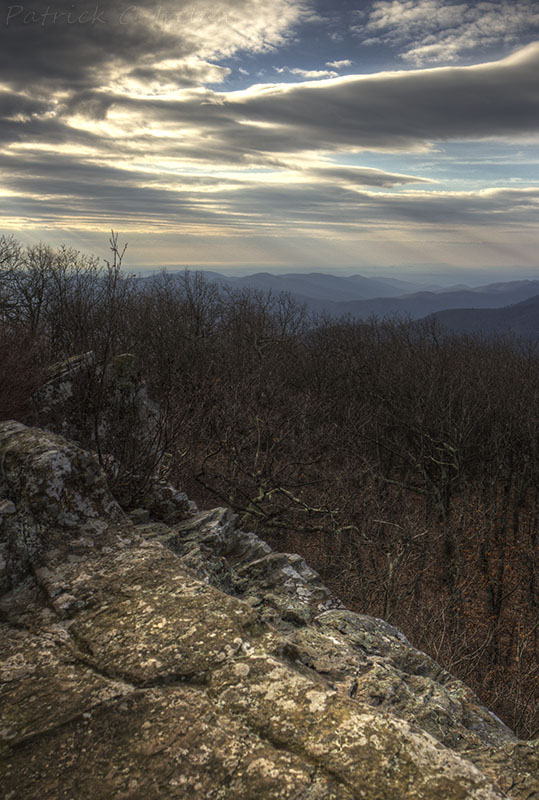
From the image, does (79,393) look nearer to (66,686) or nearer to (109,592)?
(109,592)

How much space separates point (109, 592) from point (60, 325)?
3416 centimetres

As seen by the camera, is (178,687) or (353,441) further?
(353,441)

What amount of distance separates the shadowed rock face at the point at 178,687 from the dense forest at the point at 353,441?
334 cm

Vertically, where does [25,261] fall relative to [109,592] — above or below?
above

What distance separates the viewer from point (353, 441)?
3612 cm

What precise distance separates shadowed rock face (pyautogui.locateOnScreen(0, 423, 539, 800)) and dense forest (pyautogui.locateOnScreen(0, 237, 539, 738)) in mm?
3338

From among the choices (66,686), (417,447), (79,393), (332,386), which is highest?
(79,393)

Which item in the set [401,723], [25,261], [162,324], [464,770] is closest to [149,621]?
[401,723]

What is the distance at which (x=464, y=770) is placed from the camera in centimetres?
280

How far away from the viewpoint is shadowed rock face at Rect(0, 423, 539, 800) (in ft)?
9.09

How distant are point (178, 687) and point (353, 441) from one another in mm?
33429

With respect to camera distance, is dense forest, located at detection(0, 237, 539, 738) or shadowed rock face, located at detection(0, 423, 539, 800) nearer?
shadowed rock face, located at detection(0, 423, 539, 800)

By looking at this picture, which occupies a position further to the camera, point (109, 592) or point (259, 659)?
point (109, 592)

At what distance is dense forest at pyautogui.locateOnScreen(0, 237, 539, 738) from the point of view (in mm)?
17688
